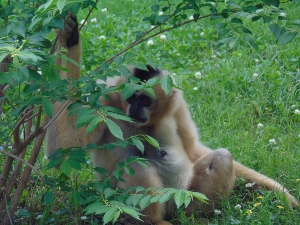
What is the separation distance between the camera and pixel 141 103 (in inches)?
200

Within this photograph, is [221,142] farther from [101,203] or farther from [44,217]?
[101,203]

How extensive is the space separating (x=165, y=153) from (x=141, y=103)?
0.50 meters

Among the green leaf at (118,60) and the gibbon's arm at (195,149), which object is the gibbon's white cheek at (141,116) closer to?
the gibbon's arm at (195,149)

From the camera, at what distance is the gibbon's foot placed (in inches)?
164

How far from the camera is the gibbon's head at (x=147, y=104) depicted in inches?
193

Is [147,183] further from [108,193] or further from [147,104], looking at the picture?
[108,193]

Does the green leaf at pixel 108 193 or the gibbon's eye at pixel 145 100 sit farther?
the gibbon's eye at pixel 145 100

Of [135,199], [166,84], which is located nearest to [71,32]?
[166,84]

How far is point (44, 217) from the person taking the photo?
15.3 feet

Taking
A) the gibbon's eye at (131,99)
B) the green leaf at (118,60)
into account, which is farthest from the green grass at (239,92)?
the green leaf at (118,60)

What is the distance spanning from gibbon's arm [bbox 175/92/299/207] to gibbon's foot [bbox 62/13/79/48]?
4.73 ft

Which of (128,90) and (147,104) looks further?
(147,104)

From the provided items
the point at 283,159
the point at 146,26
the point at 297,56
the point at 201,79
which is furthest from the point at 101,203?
the point at 146,26

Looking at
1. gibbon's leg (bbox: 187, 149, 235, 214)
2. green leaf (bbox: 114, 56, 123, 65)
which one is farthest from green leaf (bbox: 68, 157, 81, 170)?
gibbon's leg (bbox: 187, 149, 235, 214)
